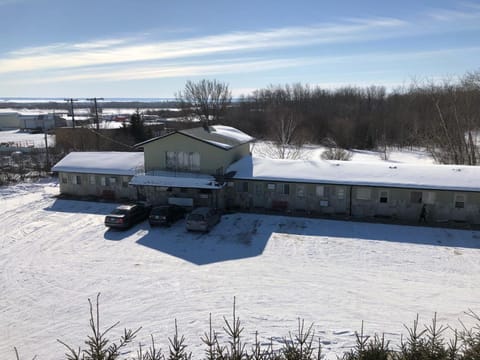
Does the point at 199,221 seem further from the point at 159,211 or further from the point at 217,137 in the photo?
the point at 217,137

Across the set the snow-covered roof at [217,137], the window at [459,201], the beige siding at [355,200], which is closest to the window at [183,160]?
the snow-covered roof at [217,137]

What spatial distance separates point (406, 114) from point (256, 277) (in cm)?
5548

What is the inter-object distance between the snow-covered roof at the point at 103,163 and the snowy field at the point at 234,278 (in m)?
5.45

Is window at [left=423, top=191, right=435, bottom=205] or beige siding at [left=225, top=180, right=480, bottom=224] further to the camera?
window at [left=423, top=191, right=435, bottom=205]

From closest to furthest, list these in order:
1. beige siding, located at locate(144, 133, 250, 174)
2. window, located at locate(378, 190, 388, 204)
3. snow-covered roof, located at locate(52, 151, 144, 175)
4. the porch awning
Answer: window, located at locate(378, 190, 388, 204) < the porch awning < beige siding, located at locate(144, 133, 250, 174) < snow-covered roof, located at locate(52, 151, 144, 175)

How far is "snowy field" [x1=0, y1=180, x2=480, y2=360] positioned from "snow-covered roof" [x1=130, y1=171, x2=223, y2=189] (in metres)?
2.64

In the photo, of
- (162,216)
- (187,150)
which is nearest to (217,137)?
(187,150)

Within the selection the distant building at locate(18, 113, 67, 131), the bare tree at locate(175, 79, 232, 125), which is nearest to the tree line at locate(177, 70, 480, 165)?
the bare tree at locate(175, 79, 232, 125)

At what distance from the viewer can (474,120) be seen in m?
40.9

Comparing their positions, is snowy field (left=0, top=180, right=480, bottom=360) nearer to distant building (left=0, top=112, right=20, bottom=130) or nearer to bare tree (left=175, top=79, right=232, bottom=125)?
bare tree (left=175, top=79, right=232, bottom=125)

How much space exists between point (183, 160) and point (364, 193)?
42.0ft

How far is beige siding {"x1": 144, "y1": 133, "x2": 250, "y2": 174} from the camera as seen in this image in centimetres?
2689

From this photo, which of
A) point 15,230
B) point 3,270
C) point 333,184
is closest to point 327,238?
point 333,184

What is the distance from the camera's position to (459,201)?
23.4 meters
